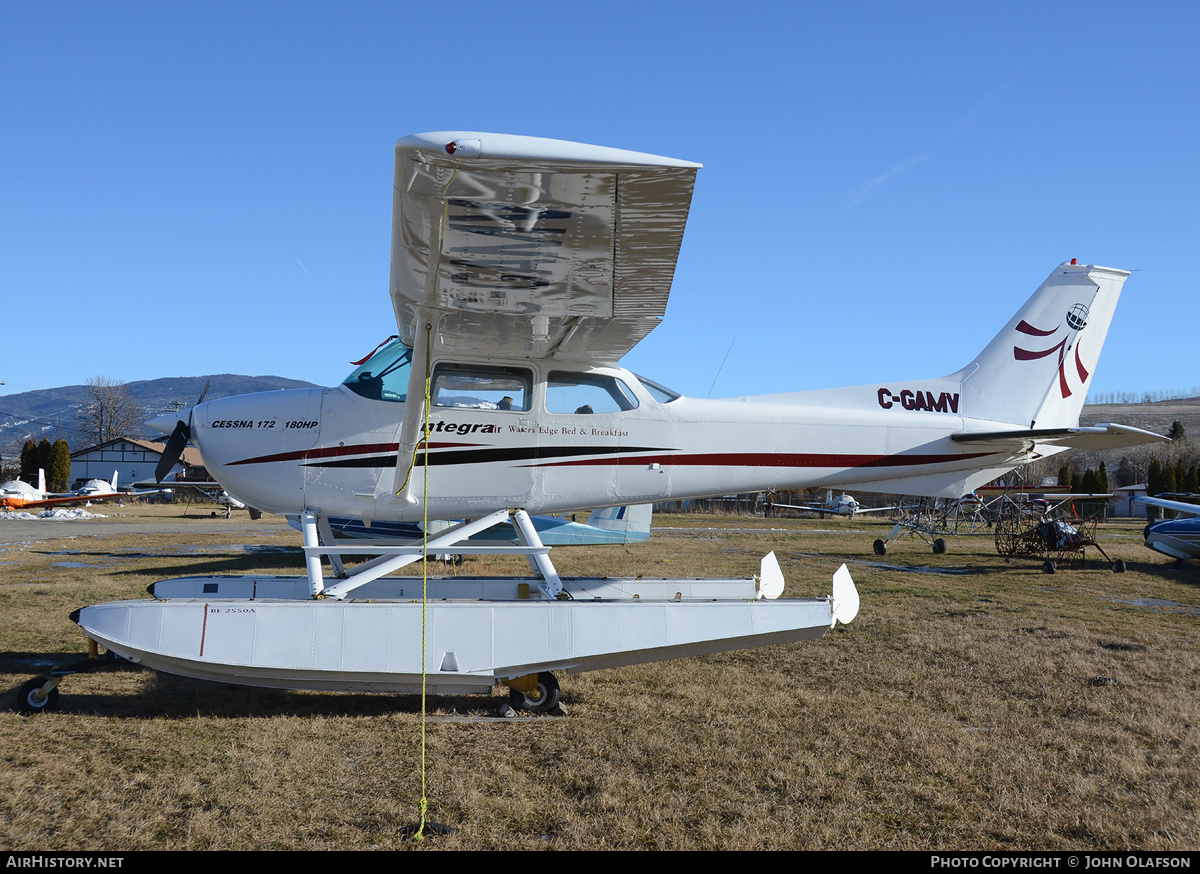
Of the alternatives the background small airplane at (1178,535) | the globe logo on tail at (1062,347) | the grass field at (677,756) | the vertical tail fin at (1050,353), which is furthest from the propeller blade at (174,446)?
the background small airplane at (1178,535)

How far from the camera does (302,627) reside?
486 centimetres

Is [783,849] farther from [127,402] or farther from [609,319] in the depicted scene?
[127,402]

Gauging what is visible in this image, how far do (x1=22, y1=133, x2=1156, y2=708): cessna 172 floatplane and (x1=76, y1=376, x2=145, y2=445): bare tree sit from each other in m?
83.9

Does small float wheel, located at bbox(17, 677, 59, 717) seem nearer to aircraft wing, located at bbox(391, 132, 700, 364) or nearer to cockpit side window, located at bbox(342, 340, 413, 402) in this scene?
cockpit side window, located at bbox(342, 340, 413, 402)

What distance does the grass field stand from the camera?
3320mm

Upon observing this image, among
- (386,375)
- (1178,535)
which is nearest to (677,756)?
(386,375)

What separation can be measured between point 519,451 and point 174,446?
299 centimetres

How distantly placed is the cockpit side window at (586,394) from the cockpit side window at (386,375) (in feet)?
3.99

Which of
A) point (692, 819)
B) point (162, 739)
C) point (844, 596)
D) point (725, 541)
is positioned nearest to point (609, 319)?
point (844, 596)

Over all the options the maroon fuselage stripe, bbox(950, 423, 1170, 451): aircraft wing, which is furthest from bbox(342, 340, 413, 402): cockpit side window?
bbox(950, 423, 1170, 451): aircraft wing

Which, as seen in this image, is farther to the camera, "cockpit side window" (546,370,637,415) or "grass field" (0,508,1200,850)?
"cockpit side window" (546,370,637,415)

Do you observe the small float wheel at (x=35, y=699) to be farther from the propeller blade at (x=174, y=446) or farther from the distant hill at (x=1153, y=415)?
the distant hill at (x=1153, y=415)

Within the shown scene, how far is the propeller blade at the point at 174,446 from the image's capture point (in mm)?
6242

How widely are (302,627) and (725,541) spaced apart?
63.8 feet
